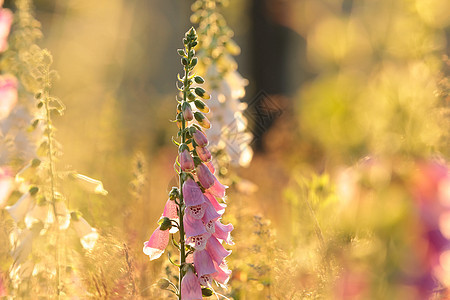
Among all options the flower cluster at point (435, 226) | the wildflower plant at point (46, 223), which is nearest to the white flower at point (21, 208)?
the wildflower plant at point (46, 223)

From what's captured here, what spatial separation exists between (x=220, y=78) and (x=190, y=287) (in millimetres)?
1293

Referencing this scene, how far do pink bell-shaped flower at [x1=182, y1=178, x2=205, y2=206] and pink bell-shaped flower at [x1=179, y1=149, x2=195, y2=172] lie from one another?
0.10 ft

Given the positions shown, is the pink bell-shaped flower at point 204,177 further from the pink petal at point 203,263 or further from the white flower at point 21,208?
the white flower at point 21,208

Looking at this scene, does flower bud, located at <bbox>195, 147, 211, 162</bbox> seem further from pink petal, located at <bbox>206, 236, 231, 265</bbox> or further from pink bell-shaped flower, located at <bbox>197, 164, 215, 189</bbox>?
pink petal, located at <bbox>206, 236, 231, 265</bbox>

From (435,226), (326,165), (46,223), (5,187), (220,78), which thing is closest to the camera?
(435,226)

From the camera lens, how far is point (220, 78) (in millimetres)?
2170

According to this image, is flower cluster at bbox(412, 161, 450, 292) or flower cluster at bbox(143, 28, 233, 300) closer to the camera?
flower cluster at bbox(412, 161, 450, 292)

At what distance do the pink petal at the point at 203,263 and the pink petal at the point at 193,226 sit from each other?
5cm

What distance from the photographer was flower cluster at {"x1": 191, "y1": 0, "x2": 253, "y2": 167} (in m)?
2.10

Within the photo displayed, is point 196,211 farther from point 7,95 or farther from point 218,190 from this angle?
point 7,95

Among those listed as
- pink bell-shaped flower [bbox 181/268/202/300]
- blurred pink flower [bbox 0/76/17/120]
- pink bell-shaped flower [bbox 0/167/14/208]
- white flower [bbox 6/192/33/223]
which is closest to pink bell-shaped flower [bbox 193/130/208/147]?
pink bell-shaped flower [bbox 181/268/202/300]

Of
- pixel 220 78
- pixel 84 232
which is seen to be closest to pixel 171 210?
pixel 84 232

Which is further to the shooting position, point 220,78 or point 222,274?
point 220,78

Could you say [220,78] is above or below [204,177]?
above
